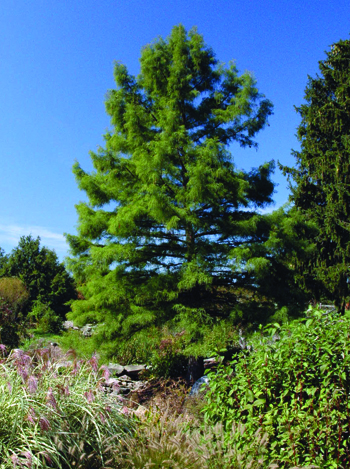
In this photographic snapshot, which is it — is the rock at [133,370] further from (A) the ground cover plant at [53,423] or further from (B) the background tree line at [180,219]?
(A) the ground cover plant at [53,423]

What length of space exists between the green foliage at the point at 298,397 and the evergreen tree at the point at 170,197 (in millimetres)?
3675

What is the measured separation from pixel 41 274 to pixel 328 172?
13764mm

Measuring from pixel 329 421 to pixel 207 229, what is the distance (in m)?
5.67

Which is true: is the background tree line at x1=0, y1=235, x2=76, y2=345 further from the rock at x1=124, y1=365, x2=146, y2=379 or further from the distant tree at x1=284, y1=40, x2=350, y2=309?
the distant tree at x1=284, y1=40, x2=350, y2=309

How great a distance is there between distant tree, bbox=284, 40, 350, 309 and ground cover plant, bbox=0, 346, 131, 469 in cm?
1164

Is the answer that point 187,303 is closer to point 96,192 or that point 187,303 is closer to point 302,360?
point 96,192

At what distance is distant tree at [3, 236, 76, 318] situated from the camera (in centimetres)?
1894

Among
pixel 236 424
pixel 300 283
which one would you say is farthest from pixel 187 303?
pixel 300 283

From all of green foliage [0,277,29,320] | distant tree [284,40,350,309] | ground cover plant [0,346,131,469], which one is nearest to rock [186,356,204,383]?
ground cover plant [0,346,131,469]

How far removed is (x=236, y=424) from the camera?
3.05 metres

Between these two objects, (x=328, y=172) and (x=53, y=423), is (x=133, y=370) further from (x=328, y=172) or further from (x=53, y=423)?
(x=328, y=172)

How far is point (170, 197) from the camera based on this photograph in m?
7.66

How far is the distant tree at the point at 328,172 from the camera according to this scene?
13.6 m

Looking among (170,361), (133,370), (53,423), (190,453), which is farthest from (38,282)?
(190,453)
